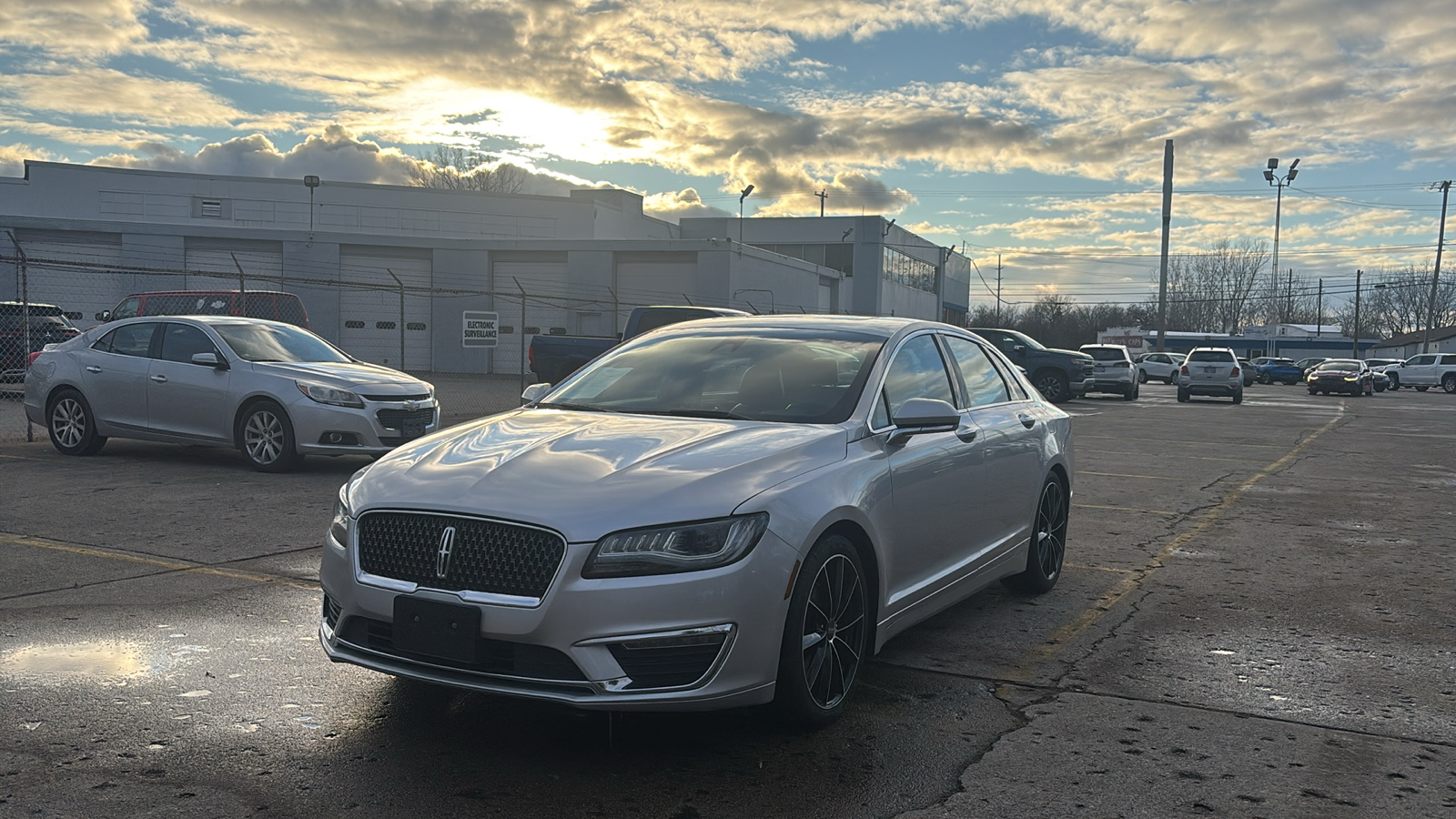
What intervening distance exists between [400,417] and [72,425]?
368 cm

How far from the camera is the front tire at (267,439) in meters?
10.8

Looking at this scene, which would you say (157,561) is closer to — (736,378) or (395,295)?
(736,378)

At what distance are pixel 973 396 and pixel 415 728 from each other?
3.21 meters

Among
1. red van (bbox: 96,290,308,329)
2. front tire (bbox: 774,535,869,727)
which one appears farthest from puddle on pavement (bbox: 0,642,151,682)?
red van (bbox: 96,290,308,329)

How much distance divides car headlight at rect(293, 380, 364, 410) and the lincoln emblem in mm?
7535

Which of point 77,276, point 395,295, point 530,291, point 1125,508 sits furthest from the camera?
point 530,291

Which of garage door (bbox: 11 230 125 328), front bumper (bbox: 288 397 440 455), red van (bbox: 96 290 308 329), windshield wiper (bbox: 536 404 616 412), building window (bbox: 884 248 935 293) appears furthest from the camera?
building window (bbox: 884 248 935 293)

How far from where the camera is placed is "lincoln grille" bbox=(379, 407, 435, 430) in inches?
432

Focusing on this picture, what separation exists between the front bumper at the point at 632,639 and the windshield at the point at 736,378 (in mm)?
1120

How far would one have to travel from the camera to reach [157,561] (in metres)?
6.80

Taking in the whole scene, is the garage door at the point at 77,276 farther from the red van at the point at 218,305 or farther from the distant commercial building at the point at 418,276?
the red van at the point at 218,305

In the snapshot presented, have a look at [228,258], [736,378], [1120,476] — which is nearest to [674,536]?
[736,378]

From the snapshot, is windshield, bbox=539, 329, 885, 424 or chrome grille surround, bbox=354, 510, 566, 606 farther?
windshield, bbox=539, 329, 885, 424

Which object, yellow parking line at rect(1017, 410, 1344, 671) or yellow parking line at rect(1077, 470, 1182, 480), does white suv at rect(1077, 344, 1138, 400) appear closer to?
yellow parking line at rect(1077, 470, 1182, 480)
